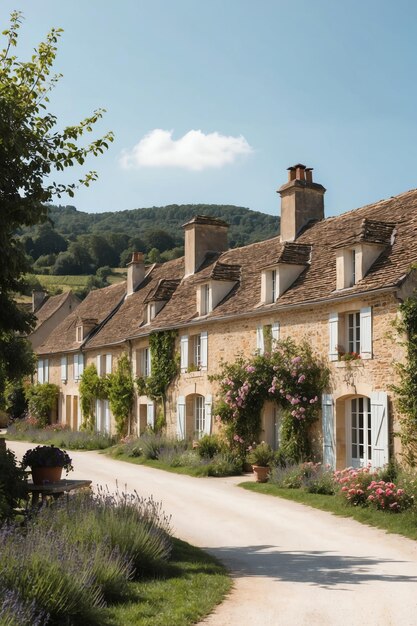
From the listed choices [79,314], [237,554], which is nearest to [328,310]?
[237,554]

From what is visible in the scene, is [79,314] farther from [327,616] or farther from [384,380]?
[327,616]

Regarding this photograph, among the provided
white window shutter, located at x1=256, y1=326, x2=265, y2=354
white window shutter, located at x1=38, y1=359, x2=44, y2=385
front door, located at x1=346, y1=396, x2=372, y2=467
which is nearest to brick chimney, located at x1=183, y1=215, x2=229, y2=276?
white window shutter, located at x1=256, y1=326, x2=265, y2=354

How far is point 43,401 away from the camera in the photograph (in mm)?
36562

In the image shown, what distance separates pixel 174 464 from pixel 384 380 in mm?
7565

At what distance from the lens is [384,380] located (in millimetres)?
15789

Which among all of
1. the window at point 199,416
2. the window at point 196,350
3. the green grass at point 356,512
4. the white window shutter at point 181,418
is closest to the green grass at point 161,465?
the white window shutter at point 181,418

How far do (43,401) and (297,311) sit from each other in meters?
20.9

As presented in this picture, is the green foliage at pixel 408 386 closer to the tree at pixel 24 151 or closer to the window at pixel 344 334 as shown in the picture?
the window at pixel 344 334

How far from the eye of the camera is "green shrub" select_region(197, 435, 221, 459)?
21.0 meters

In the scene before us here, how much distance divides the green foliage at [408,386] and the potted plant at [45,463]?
7098 millimetres

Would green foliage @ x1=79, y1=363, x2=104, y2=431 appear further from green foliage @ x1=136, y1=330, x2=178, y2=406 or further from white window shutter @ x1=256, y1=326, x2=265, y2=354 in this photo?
white window shutter @ x1=256, y1=326, x2=265, y2=354

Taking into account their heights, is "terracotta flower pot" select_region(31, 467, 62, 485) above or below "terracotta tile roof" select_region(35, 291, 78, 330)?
below

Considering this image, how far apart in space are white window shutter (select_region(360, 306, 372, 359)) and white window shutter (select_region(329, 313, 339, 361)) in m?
0.89

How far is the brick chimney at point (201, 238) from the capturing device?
2728cm
